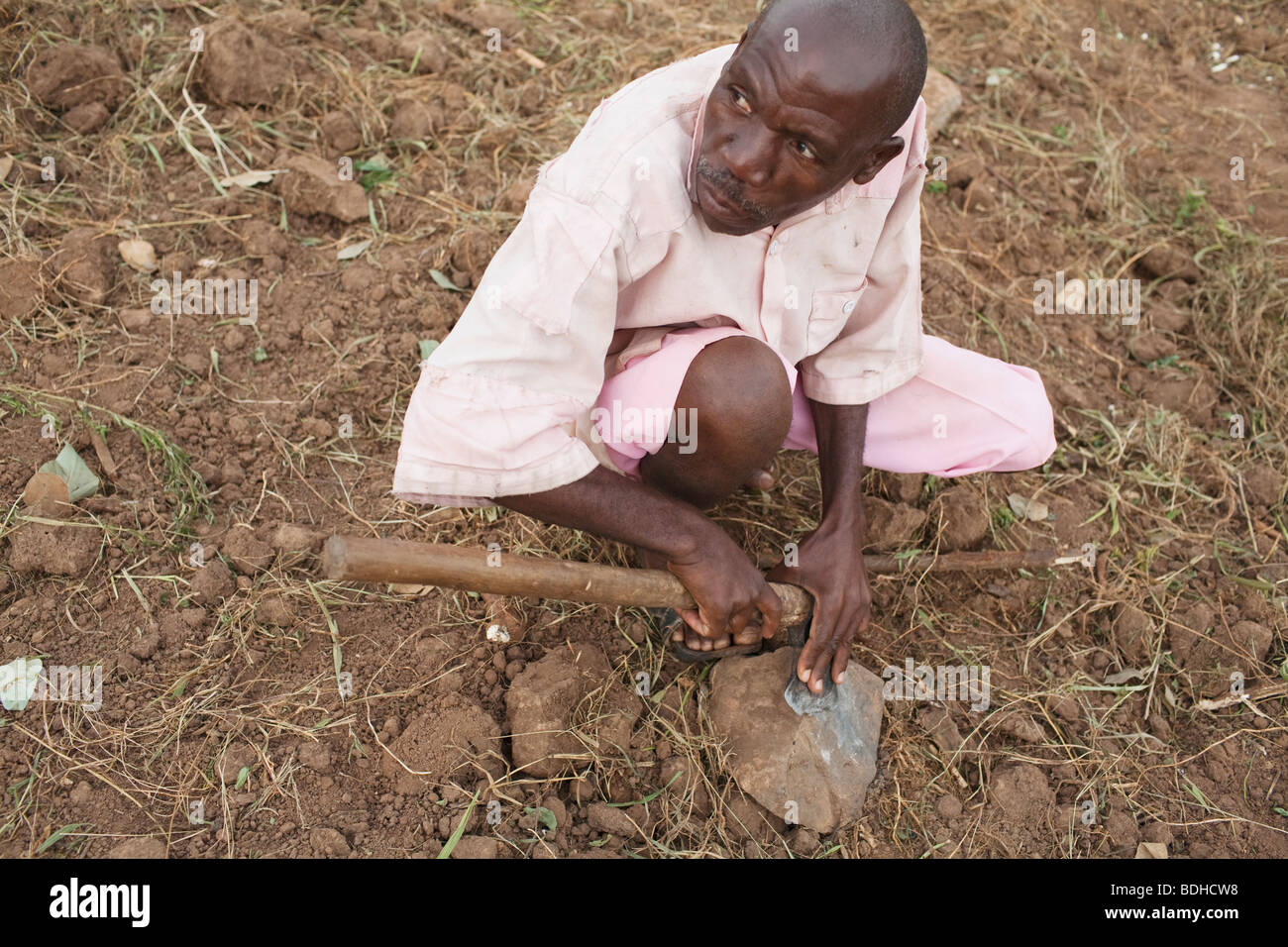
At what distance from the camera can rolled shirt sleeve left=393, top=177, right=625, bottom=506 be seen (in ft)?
5.32

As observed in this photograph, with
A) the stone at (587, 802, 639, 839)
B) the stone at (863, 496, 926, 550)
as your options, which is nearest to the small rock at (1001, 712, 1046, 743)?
the stone at (863, 496, 926, 550)

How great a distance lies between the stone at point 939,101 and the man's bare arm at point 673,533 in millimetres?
2073

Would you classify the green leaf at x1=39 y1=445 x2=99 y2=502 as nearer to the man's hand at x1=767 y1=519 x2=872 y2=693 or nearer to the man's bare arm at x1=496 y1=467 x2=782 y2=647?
the man's bare arm at x1=496 y1=467 x2=782 y2=647

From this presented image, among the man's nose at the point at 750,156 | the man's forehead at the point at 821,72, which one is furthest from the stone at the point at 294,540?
the man's forehead at the point at 821,72

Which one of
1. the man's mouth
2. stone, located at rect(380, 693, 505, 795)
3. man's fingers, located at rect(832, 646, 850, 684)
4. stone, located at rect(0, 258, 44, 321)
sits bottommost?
stone, located at rect(380, 693, 505, 795)

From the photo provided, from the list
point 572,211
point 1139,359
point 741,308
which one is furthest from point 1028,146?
point 572,211

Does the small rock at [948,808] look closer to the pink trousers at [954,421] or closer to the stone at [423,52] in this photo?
the pink trousers at [954,421]

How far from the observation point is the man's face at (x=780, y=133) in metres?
1.55

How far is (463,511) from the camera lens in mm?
2373

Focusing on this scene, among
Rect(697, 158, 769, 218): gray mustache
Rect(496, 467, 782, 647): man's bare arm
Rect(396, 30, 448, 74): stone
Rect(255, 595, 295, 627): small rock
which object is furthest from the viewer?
Rect(396, 30, 448, 74): stone

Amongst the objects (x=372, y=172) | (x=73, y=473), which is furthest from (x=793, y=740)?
(x=372, y=172)

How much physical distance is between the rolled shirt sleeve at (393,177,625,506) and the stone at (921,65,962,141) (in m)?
2.10

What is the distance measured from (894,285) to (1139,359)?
54.5 inches

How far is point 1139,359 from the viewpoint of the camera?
309cm
